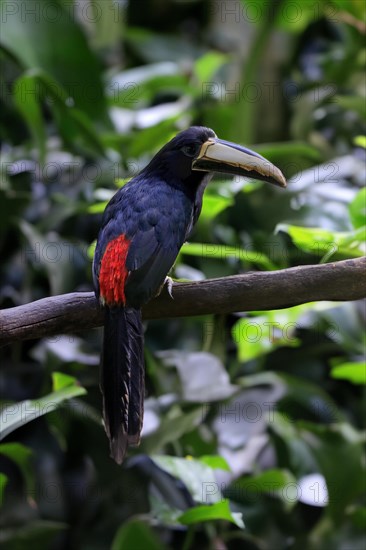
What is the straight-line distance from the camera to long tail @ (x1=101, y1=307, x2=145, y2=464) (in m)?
1.09

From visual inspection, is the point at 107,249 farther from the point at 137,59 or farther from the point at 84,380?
the point at 137,59

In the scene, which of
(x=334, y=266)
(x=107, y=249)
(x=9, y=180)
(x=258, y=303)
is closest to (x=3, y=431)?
(x=107, y=249)

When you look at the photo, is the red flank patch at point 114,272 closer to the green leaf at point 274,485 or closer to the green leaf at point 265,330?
the green leaf at point 265,330

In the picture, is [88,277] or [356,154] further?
[356,154]

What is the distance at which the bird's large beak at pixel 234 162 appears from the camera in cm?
121

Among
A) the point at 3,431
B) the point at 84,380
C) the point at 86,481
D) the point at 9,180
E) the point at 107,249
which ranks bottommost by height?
the point at 86,481

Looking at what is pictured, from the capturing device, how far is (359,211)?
1316mm

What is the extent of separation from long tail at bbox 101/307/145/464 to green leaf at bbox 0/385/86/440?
0.17 metres

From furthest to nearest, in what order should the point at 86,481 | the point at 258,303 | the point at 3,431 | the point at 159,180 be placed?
the point at 86,481 → the point at 159,180 → the point at 3,431 → the point at 258,303

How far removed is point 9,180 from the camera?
75.3 inches

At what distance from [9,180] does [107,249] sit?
0.81 m

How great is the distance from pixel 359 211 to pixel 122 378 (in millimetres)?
496

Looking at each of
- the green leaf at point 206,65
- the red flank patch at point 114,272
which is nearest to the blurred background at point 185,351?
the green leaf at point 206,65

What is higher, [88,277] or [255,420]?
[88,277]
